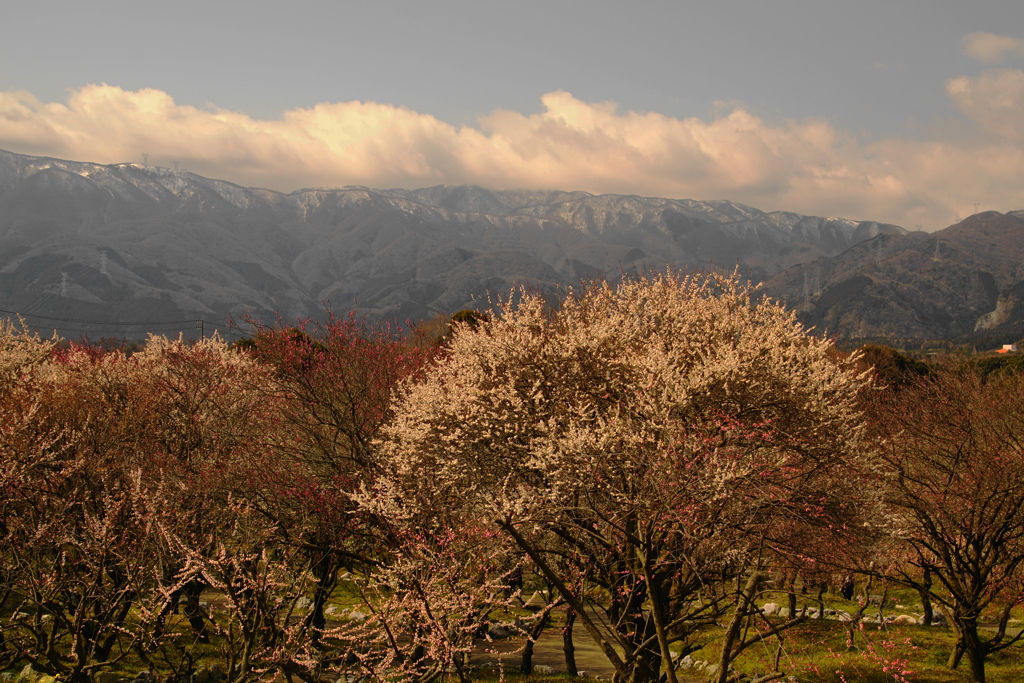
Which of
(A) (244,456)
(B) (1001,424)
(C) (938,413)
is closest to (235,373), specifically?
(A) (244,456)

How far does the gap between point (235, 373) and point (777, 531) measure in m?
26.2

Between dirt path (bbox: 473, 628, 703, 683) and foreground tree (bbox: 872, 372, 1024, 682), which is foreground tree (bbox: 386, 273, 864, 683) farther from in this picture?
dirt path (bbox: 473, 628, 703, 683)

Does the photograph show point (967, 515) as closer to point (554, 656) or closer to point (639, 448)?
point (639, 448)

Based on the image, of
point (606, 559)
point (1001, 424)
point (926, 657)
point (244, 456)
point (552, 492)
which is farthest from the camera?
point (1001, 424)

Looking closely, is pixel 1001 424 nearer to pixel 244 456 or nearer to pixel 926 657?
pixel 926 657

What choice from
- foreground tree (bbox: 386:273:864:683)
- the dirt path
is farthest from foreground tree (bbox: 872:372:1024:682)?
the dirt path

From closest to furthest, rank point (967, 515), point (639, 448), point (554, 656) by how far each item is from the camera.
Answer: point (639, 448)
point (967, 515)
point (554, 656)

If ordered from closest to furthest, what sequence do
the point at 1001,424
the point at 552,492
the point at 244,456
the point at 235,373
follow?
the point at 552,492, the point at 244,456, the point at 1001,424, the point at 235,373

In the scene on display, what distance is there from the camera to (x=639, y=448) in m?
17.3

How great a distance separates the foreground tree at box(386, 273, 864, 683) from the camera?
15.9 metres

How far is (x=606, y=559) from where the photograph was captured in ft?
67.1

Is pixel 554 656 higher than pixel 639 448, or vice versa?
pixel 639 448

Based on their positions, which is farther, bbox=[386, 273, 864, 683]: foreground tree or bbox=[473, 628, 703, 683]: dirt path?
bbox=[473, 628, 703, 683]: dirt path

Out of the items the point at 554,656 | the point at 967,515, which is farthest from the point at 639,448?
the point at 554,656
